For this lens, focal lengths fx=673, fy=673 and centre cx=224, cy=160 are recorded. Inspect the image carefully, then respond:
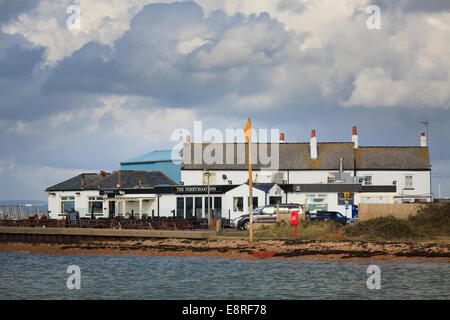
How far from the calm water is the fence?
11808mm

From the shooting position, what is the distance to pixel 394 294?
2502cm

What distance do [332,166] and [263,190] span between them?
17.5m

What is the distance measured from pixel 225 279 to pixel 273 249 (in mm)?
8290

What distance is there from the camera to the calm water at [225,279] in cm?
2592

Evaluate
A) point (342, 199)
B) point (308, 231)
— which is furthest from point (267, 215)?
point (342, 199)

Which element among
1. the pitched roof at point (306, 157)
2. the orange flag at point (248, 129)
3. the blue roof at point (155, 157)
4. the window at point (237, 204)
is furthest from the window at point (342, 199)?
the blue roof at point (155, 157)

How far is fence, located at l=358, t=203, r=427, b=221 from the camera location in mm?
44822

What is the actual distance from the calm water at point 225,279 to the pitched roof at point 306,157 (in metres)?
36.5

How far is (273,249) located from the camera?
1470 inches

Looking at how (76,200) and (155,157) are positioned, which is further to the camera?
(155,157)

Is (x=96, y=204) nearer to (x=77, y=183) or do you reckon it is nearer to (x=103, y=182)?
(x=103, y=182)

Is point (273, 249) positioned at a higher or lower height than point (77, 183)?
lower

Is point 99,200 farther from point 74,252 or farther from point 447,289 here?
point 447,289
